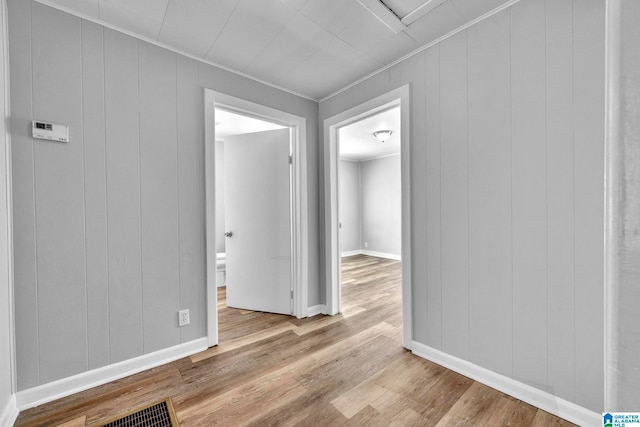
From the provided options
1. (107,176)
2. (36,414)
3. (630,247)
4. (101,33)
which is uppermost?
(101,33)

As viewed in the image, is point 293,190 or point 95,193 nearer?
point 95,193

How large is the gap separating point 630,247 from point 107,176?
2.37 meters

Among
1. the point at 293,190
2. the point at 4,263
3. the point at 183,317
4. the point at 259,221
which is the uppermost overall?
the point at 293,190

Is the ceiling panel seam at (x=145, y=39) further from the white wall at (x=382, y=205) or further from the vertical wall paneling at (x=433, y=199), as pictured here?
the white wall at (x=382, y=205)

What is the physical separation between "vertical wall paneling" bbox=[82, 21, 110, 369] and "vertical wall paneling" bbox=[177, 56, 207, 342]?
18.6 inches

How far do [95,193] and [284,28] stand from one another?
169 cm

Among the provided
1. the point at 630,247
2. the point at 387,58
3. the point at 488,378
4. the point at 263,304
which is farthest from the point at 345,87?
the point at 630,247

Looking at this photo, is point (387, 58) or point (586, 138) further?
point (387, 58)

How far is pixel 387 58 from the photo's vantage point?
2.26m

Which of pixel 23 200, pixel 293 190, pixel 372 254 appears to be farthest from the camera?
pixel 372 254

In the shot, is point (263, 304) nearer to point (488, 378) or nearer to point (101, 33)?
point (488, 378)

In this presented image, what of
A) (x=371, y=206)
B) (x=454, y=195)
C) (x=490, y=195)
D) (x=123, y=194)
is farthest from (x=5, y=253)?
(x=371, y=206)

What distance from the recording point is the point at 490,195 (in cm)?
179

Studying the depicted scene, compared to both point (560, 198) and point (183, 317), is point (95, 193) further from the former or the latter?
point (560, 198)
